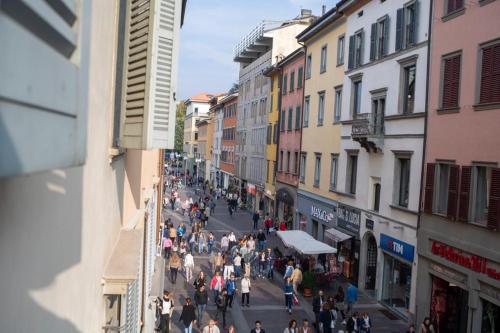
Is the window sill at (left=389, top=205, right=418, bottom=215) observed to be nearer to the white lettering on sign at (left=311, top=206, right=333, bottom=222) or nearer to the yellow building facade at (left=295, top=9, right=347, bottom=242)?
the yellow building facade at (left=295, top=9, right=347, bottom=242)

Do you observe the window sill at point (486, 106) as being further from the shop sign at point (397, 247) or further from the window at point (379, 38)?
the window at point (379, 38)

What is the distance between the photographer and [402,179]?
22.3 meters

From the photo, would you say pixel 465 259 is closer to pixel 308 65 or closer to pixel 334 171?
pixel 334 171

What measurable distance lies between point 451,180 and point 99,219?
15890 mm

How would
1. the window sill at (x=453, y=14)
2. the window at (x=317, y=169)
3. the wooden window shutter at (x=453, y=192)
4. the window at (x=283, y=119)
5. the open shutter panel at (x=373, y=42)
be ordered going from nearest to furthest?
1. the wooden window shutter at (x=453, y=192)
2. the window sill at (x=453, y=14)
3. the open shutter panel at (x=373, y=42)
4. the window at (x=317, y=169)
5. the window at (x=283, y=119)

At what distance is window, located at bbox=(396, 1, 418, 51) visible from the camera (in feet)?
69.9

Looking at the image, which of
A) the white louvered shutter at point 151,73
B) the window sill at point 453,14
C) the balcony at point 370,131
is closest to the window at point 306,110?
the balcony at point 370,131

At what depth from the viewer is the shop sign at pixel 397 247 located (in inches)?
810

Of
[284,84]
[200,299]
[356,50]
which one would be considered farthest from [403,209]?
[284,84]

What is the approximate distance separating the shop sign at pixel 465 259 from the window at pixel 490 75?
4.74 meters

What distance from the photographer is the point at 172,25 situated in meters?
5.25

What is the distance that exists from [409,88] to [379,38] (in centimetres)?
397

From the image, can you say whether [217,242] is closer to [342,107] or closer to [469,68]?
[342,107]

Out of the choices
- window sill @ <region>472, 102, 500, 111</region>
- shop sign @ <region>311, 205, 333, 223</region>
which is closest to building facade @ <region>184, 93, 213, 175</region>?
shop sign @ <region>311, 205, 333, 223</region>
